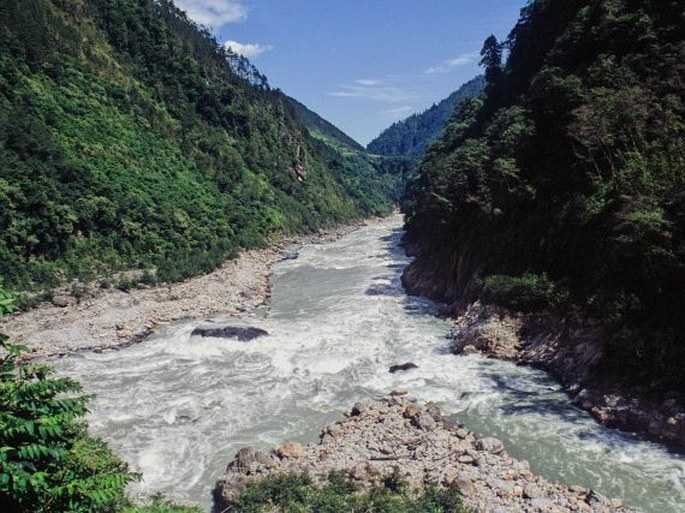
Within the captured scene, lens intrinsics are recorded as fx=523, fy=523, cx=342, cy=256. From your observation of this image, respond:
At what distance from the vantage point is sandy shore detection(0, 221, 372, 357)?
2827 cm

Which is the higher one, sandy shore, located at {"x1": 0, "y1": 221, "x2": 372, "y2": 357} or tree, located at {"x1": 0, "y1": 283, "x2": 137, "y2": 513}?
tree, located at {"x1": 0, "y1": 283, "x2": 137, "y2": 513}

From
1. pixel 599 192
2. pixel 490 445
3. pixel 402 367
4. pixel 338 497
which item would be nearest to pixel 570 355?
pixel 402 367

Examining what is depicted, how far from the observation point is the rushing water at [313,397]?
1523 centimetres

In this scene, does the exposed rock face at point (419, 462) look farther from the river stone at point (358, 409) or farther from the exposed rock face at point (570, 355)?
the exposed rock face at point (570, 355)

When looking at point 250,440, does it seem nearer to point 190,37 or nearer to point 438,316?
point 438,316

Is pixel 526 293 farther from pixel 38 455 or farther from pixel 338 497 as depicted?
pixel 38 455

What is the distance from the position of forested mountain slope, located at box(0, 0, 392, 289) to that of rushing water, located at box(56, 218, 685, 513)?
13.9 metres

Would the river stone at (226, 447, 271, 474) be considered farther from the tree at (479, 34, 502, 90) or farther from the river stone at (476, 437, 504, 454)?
the tree at (479, 34, 502, 90)

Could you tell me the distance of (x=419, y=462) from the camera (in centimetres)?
1515

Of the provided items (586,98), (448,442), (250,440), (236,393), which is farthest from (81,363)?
(586,98)

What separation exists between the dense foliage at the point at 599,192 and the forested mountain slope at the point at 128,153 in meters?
24.6

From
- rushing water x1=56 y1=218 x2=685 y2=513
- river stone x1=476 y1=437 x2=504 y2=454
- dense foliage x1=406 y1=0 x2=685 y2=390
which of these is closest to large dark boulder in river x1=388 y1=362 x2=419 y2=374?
rushing water x1=56 y1=218 x2=685 y2=513

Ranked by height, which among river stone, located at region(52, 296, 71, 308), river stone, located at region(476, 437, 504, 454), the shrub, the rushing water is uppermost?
the shrub

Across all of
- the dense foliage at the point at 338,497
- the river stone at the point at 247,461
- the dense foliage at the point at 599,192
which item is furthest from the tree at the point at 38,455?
the dense foliage at the point at 599,192
